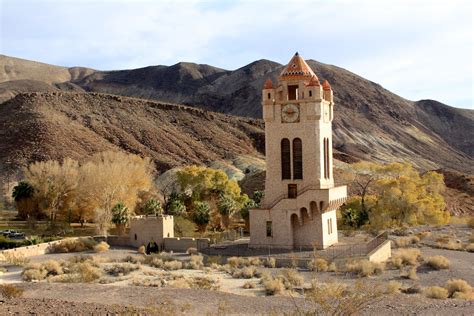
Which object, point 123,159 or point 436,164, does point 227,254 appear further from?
point 436,164

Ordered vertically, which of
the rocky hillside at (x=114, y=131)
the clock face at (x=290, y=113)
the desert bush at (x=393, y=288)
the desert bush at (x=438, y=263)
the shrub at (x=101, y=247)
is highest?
the rocky hillside at (x=114, y=131)

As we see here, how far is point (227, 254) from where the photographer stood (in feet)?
99.2

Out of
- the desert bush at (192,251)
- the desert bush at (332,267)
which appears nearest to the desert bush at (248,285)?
the desert bush at (332,267)

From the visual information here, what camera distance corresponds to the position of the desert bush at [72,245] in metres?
33.6

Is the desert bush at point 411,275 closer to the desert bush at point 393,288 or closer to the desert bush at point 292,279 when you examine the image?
the desert bush at point 393,288

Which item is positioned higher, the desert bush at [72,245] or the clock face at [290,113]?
the clock face at [290,113]


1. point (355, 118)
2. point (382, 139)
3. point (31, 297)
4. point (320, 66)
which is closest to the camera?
point (31, 297)

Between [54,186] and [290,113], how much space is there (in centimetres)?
2427

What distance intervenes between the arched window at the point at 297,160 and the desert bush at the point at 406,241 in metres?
7.54

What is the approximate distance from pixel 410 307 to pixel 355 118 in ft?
387


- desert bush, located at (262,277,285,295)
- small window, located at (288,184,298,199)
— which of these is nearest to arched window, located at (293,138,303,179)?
small window, located at (288,184,298,199)

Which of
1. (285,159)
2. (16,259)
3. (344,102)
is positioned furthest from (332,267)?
(344,102)

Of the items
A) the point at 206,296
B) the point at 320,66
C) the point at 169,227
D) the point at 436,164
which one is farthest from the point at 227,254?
the point at 320,66

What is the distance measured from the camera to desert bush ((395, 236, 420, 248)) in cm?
3366
